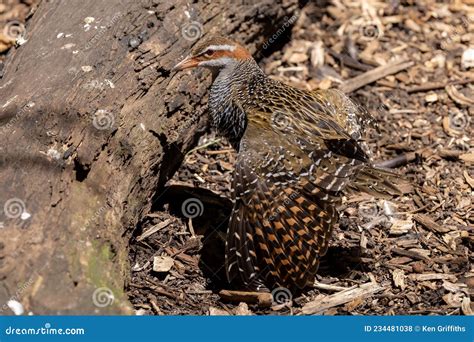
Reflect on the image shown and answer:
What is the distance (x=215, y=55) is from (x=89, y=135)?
1.79 metres

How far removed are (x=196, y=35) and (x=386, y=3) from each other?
369 cm

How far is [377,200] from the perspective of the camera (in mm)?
7473

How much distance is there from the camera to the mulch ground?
6297mm

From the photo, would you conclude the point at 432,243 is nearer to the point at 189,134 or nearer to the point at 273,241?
the point at 273,241

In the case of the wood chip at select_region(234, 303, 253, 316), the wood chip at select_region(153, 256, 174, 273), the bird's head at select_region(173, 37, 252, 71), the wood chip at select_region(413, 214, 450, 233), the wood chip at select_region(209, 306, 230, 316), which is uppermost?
the bird's head at select_region(173, 37, 252, 71)

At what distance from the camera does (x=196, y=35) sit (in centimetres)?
742

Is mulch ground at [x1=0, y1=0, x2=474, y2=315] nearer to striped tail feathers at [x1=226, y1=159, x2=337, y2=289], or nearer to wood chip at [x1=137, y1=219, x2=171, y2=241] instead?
wood chip at [x1=137, y1=219, x2=171, y2=241]

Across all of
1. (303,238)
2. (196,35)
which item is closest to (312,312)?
(303,238)

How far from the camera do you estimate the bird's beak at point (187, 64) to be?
692 centimetres

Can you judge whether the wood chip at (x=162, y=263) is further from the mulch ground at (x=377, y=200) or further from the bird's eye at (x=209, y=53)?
the bird's eye at (x=209, y=53)

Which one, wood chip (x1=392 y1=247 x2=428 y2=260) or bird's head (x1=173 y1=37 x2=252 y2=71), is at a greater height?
bird's head (x1=173 y1=37 x2=252 y2=71)

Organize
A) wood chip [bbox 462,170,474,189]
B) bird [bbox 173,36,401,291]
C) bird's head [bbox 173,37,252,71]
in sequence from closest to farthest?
1. bird [bbox 173,36,401,291]
2. bird's head [bbox 173,37,252,71]
3. wood chip [bbox 462,170,474,189]

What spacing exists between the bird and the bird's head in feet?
0.12

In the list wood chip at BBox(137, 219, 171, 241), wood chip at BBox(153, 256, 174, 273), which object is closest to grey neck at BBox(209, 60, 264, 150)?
wood chip at BBox(137, 219, 171, 241)
